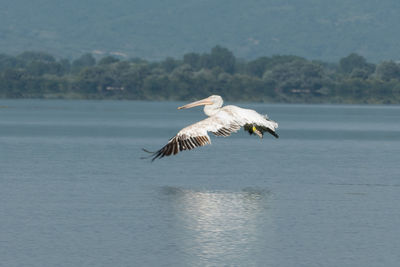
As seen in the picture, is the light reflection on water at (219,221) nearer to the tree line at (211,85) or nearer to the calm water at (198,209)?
the calm water at (198,209)

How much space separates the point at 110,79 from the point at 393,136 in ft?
412

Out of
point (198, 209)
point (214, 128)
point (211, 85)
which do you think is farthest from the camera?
point (211, 85)

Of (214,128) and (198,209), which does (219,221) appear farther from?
(214,128)

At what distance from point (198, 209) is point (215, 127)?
2236 mm

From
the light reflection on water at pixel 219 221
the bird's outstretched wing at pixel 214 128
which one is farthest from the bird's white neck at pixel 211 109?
the light reflection on water at pixel 219 221

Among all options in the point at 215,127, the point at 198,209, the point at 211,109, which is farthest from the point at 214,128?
the point at 198,209

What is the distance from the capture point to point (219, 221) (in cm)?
1827

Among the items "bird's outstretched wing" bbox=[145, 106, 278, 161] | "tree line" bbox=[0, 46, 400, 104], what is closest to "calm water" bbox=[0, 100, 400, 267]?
"bird's outstretched wing" bbox=[145, 106, 278, 161]

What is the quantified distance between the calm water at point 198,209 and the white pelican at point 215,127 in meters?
1.29

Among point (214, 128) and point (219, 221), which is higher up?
point (214, 128)

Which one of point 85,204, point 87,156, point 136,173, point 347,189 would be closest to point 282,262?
point 85,204

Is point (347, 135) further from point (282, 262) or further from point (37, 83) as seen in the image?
point (37, 83)

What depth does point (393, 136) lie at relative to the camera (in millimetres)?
54000

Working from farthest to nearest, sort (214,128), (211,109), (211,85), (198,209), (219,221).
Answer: (211,85) < (211,109) < (214,128) < (198,209) < (219,221)
